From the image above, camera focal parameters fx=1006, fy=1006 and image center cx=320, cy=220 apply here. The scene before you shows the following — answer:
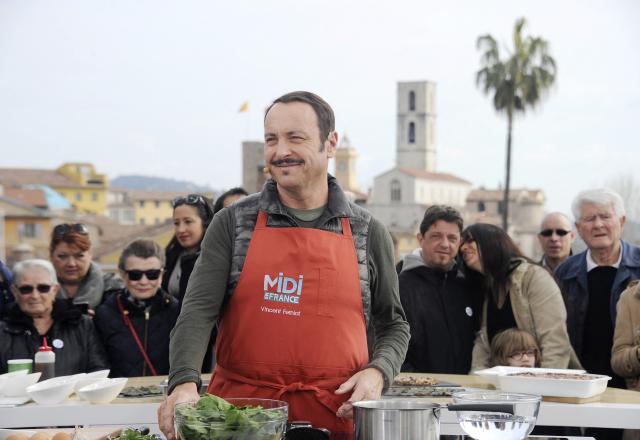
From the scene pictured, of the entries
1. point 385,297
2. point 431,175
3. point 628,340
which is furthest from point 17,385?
point 431,175

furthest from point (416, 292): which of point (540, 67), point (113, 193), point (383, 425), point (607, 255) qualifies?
point (113, 193)

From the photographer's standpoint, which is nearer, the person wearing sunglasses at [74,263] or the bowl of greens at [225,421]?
the bowl of greens at [225,421]

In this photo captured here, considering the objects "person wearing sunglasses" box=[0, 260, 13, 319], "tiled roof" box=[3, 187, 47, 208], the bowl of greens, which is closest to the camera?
the bowl of greens

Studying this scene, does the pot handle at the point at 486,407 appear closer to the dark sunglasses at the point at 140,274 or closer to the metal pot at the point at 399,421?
the metal pot at the point at 399,421

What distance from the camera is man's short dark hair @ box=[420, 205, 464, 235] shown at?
5914mm

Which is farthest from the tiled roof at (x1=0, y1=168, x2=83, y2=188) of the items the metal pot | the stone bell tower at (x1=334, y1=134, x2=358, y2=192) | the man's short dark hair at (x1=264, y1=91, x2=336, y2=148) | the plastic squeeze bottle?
the metal pot

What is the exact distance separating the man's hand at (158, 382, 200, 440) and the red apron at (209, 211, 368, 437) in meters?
0.28

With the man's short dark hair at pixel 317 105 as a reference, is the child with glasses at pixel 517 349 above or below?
below

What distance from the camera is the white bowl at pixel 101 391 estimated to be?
14.0 feet

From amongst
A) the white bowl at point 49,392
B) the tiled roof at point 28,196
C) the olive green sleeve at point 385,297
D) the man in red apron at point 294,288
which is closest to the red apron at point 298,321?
the man in red apron at point 294,288

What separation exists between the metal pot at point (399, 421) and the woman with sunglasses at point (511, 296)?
2773 mm

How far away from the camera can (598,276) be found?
609 centimetres

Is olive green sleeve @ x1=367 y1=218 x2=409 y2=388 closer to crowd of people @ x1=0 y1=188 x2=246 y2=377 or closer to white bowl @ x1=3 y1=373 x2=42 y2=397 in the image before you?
white bowl @ x1=3 y1=373 x2=42 y2=397

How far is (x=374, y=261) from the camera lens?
10.5 feet
